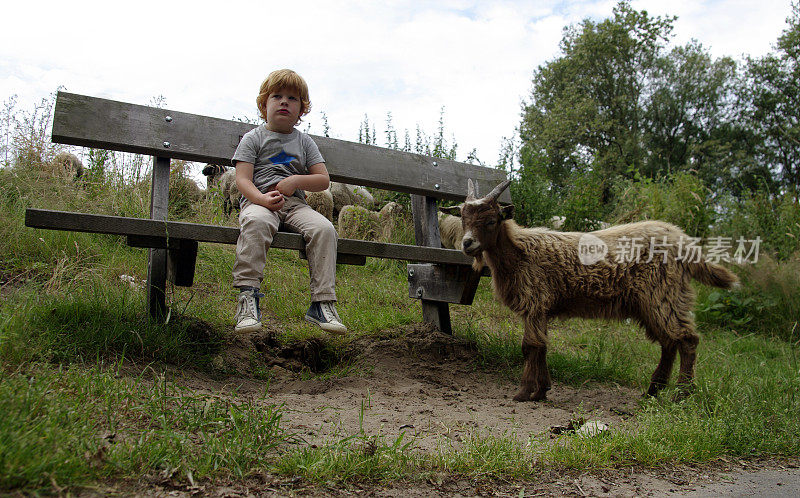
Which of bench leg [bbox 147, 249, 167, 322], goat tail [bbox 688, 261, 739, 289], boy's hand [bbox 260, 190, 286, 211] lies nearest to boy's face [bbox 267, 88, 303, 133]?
boy's hand [bbox 260, 190, 286, 211]

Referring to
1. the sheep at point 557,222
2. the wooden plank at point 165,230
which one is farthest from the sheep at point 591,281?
the sheep at point 557,222

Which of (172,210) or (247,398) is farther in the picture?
(172,210)

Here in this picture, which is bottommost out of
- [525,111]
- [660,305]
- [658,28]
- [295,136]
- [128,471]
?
[128,471]

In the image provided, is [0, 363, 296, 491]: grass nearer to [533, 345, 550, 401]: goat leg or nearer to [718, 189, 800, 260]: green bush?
[533, 345, 550, 401]: goat leg

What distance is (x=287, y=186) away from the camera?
3570mm

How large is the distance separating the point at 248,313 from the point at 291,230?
754mm

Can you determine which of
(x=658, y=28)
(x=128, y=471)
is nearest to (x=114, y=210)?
(x=128, y=471)

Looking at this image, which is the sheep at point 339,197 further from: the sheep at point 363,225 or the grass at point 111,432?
the grass at point 111,432

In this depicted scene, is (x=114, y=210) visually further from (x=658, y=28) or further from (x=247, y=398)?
(x=658, y=28)

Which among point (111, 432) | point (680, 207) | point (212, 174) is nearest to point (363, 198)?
point (212, 174)

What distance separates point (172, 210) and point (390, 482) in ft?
16.8

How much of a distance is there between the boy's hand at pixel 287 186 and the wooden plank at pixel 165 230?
32cm

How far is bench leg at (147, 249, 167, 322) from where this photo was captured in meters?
3.61

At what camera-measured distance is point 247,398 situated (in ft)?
9.66
